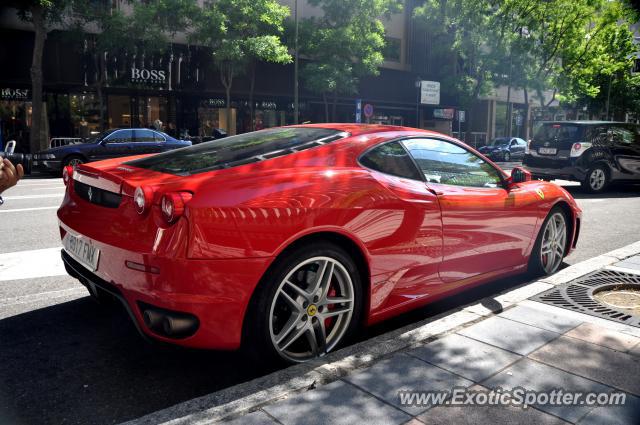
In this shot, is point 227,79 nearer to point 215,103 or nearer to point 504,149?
point 215,103

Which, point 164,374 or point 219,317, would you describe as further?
point 164,374

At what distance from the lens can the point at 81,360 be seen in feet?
10.5

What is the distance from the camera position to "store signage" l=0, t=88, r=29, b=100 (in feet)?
67.7

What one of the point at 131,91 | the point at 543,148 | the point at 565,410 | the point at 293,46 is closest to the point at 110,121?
the point at 131,91

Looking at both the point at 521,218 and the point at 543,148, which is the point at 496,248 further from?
the point at 543,148

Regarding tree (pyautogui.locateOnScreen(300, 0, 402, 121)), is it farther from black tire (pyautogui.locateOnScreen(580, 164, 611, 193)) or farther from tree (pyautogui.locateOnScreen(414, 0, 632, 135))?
black tire (pyautogui.locateOnScreen(580, 164, 611, 193))

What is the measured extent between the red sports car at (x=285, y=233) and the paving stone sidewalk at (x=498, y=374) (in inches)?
17.4

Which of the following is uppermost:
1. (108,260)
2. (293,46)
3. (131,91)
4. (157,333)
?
(293,46)

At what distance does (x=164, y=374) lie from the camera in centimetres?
304

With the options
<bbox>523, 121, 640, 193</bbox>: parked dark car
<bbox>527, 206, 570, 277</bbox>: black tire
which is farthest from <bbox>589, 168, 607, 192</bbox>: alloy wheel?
<bbox>527, 206, 570, 277</bbox>: black tire

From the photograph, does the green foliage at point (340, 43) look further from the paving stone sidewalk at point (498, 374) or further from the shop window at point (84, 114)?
the paving stone sidewalk at point (498, 374)

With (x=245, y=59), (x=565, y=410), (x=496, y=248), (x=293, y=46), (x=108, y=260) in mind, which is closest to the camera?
(x=565, y=410)

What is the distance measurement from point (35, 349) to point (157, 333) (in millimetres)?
1125

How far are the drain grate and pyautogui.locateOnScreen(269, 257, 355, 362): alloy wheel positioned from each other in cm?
173
